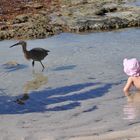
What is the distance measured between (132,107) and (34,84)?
2572mm

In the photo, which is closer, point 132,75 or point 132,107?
point 132,107

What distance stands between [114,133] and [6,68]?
4.91 metres

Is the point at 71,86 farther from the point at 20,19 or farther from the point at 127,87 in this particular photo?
the point at 20,19

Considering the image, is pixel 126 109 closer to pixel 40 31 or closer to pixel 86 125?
pixel 86 125

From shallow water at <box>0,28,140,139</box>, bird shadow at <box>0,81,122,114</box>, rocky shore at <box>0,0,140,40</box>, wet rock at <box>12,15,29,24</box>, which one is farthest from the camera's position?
wet rock at <box>12,15,29,24</box>

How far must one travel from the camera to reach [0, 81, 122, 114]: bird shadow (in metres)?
7.83

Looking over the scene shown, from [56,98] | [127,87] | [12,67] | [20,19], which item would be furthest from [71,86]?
[20,19]

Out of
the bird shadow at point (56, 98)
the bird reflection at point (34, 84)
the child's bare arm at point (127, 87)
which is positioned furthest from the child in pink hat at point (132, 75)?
the bird reflection at point (34, 84)

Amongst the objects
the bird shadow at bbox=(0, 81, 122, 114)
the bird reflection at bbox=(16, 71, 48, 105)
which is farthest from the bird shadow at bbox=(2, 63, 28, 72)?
the bird shadow at bbox=(0, 81, 122, 114)

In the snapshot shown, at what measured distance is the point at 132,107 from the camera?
24.9 ft

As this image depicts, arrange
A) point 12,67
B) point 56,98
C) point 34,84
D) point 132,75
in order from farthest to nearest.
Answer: point 12,67 < point 34,84 < point 132,75 < point 56,98

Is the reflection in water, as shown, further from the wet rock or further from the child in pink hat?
the wet rock

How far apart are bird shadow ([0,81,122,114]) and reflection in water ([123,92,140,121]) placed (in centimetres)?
56

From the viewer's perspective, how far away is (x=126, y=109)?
24.6 feet
